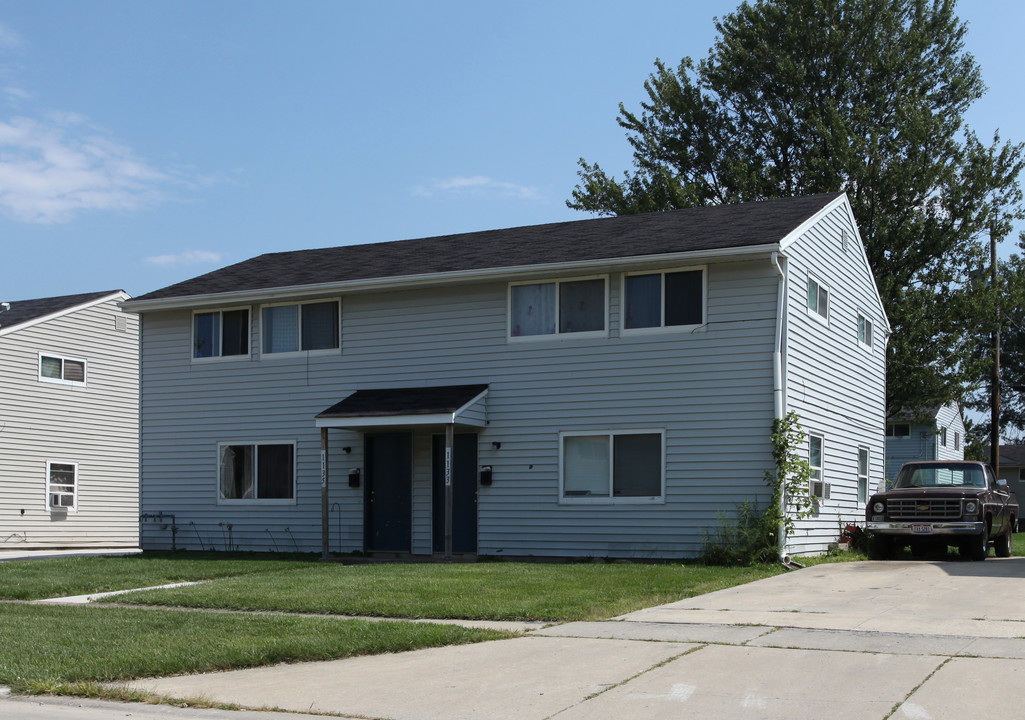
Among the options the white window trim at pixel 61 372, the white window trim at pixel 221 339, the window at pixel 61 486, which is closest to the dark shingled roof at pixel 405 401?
the white window trim at pixel 221 339

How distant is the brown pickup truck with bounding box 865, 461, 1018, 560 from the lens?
57.4 ft

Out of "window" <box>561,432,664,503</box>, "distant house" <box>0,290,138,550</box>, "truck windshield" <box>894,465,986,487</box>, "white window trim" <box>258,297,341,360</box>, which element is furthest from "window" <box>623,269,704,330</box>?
"distant house" <box>0,290,138,550</box>

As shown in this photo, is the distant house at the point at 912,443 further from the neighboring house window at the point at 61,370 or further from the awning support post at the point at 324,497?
the neighboring house window at the point at 61,370

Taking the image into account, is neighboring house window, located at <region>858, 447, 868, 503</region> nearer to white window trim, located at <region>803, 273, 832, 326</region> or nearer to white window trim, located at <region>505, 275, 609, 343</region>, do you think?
Result: white window trim, located at <region>803, 273, 832, 326</region>

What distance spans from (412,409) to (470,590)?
573 centimetres

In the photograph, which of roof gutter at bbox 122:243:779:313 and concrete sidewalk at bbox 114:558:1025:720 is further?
roof gutter at bbox 122:243:779:313

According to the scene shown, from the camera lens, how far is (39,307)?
101 feet

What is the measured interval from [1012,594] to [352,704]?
8.43 metres

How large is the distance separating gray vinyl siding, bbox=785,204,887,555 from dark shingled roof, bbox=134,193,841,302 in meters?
1.01

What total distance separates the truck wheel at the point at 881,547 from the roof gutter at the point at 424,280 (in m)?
5.17

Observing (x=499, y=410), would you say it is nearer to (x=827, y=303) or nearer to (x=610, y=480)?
(x=610, y=480)

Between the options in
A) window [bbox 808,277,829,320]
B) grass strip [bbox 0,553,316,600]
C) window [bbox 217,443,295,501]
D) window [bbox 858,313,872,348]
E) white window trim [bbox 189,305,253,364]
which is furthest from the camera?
window [bbox 858,313,872,348]

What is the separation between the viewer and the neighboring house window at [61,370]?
1148 inches

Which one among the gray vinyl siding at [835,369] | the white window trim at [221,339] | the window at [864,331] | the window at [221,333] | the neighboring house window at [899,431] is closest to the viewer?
the gray vinyl siding at [835,369]
